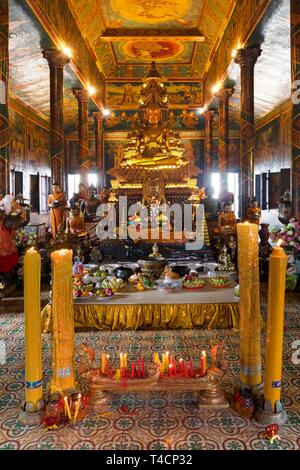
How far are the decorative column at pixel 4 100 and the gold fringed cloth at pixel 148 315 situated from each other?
8.96 feet

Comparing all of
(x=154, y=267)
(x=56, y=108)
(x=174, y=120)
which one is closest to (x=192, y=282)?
(x=154, y=267)

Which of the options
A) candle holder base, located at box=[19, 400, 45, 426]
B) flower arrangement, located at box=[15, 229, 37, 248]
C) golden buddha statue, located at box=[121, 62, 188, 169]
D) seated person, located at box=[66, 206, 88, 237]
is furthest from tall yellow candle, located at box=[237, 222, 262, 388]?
golden buddha statue, located at box=[121, 62, 188, 169]

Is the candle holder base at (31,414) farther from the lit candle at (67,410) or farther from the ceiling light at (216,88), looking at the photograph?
the ceiling light at (216,88)

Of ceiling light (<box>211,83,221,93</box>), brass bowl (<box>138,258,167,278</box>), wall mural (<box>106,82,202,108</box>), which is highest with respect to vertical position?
wall mural (<box>106,82,202,108</box>)

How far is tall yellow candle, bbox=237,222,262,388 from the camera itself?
2660mm

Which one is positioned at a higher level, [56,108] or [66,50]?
[66,50]

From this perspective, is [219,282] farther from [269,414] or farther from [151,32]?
[151,32]

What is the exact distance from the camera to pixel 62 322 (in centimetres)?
265

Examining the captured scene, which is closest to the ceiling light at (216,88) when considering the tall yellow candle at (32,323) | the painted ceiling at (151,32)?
the painted ceiling at (151,32)

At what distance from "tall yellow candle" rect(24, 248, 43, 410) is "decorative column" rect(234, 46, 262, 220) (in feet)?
24.6

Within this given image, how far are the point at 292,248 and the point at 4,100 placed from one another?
5138 millimetres

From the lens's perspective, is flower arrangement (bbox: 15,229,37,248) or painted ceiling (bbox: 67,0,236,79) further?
painted ceiling (bbox: 67,0,236,79)

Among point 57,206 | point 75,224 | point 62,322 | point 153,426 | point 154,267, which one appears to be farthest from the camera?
point 57,206

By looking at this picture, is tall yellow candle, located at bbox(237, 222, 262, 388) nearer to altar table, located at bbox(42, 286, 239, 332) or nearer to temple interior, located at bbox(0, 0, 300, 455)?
temple interior, located at bbox(0, 0, 300, 455)
